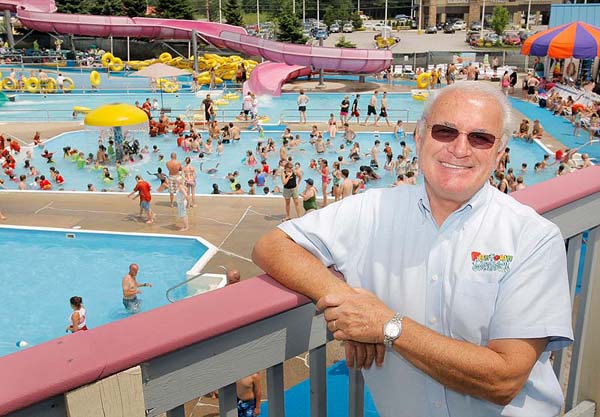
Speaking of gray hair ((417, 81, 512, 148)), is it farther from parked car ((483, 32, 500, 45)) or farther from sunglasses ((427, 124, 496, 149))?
parked car ((483, 32, 500, 45))

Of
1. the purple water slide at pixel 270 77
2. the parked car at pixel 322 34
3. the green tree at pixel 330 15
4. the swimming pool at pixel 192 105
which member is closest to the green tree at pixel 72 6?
the parked car at pixel 322 34

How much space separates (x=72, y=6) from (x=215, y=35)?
2264 cm

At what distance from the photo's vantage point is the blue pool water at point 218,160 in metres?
18.5

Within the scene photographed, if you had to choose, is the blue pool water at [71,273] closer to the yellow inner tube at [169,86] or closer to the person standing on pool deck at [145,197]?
the person standing on pool deck at [145,197]

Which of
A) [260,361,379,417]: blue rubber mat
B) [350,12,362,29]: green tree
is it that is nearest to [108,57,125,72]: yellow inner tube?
[260,361,379,417]: blue rubber mat

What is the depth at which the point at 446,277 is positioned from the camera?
162cm

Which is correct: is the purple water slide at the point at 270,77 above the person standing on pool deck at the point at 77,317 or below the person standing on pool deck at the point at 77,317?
above

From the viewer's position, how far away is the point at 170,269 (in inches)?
478

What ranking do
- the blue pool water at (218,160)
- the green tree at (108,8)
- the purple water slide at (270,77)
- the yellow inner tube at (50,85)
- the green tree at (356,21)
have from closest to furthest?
the blue pool water at (218,160) < the purple water slide at (270,77) < the yellow inner tube at (50,85) < the green tree at (108,8) < the green tree at (356,21)

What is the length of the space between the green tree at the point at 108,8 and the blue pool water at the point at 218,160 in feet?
110

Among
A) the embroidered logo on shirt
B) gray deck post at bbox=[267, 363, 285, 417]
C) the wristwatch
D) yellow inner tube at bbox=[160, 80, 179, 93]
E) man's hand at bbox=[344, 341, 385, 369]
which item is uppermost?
the embroidered logo on shirt

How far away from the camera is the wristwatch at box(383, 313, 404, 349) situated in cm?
148

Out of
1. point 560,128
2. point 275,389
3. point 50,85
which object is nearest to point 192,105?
point 50,85

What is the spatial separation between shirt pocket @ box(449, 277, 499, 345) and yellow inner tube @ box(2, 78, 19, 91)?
3538 cm
